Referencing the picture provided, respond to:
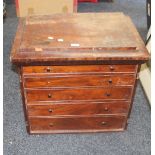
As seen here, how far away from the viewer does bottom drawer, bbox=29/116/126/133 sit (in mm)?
1933

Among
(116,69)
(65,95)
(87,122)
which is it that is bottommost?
(87,122)

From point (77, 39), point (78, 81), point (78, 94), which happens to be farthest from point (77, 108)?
point (77, 39)

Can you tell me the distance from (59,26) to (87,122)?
70cm

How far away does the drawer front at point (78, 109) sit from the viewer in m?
1.85

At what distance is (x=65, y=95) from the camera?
1795 millimetres

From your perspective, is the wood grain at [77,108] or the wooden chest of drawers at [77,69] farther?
the wood grain at [77,108]

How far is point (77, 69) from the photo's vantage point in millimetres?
1683

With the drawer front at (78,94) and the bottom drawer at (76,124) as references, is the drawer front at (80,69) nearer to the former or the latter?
the drawer front at (78,94)

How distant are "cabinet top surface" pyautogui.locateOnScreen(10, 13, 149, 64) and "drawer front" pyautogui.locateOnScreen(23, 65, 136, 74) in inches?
3.0

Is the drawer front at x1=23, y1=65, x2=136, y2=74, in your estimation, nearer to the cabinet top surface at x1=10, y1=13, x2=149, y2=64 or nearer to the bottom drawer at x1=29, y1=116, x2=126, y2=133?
the cabinet top surface at x1=10, y1=13, x2=149, y2=64

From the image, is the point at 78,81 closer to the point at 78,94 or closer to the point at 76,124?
the point at 78,94

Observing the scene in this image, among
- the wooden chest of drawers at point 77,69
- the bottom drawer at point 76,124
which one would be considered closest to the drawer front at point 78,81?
the wooden chest of drawers at point 77,69
